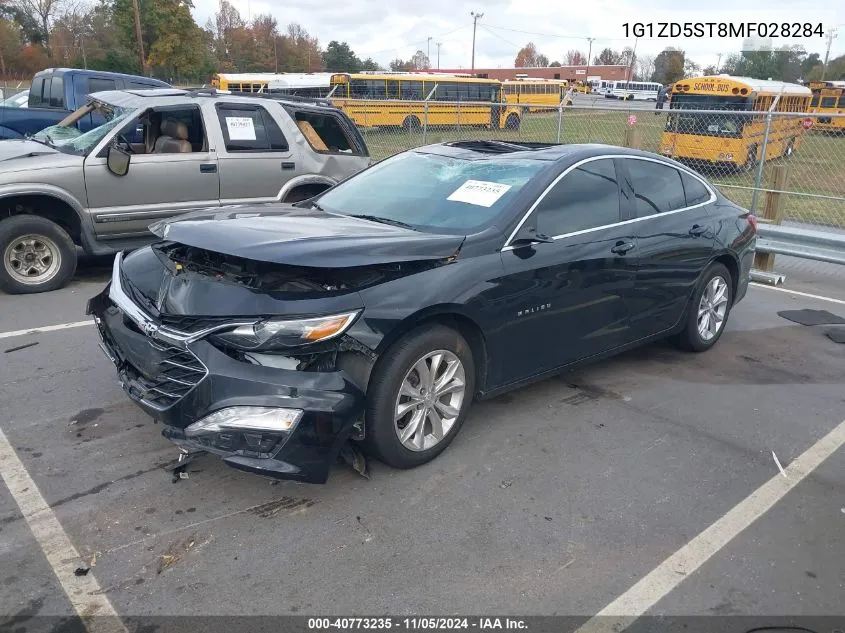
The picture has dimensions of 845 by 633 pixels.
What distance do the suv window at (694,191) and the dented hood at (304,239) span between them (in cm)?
249

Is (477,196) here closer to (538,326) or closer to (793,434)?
(538,326)

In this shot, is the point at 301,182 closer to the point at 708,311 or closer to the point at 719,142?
the point at 708,311

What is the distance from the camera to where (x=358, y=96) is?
3142 centimetres

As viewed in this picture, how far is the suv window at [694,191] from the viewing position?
17.9ft

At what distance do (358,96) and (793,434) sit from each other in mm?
29460

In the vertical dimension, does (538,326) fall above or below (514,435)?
above

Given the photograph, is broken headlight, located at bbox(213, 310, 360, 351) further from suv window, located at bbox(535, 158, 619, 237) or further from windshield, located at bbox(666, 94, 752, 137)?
windshield, located at bbox(666, 94, 752, 137)

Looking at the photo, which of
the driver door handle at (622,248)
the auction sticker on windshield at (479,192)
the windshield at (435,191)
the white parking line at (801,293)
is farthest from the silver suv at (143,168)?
the white parking line at (801,293)

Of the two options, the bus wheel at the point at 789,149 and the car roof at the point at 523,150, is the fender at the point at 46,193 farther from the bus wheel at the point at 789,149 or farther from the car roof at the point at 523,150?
the bus wheel at the point at 789,149

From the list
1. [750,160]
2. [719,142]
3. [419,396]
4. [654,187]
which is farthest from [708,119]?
[419,396]

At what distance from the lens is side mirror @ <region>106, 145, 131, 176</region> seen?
6.75 m

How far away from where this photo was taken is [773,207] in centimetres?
899

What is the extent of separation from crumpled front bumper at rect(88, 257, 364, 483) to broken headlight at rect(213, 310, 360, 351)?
86 mm

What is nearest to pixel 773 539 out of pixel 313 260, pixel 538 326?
pixel 538 326
